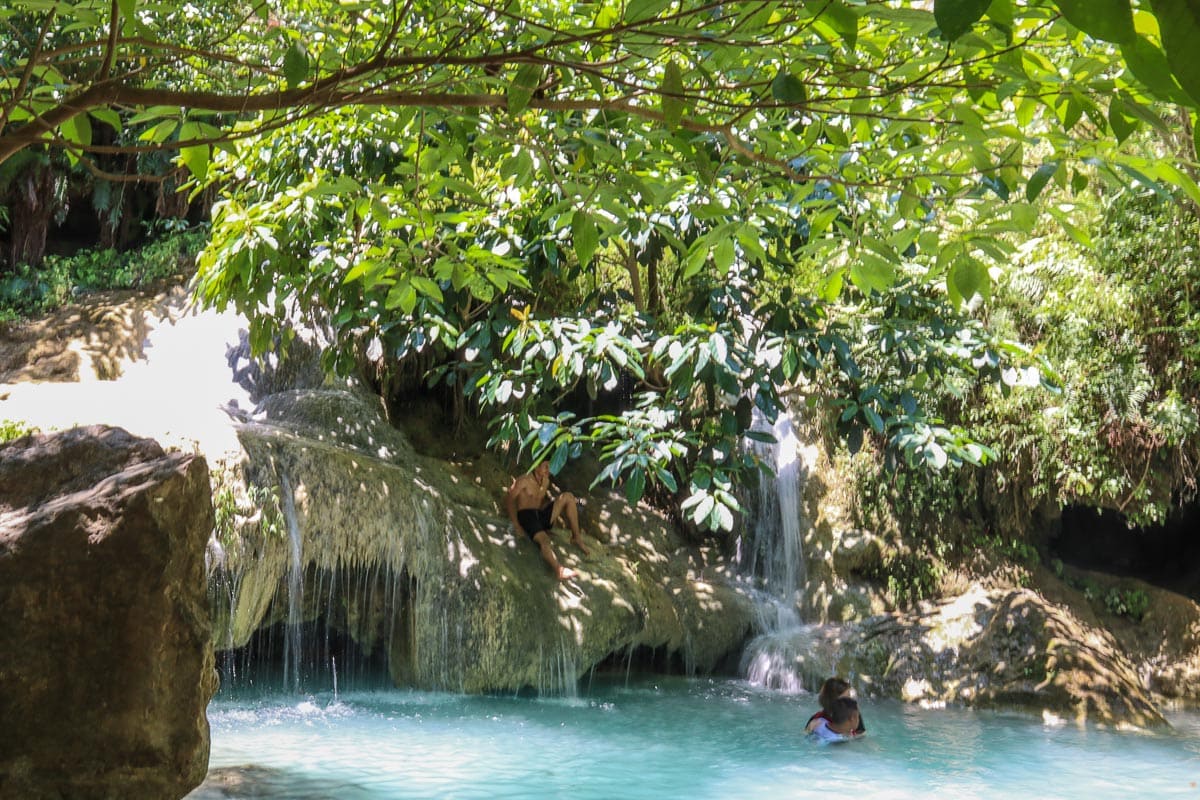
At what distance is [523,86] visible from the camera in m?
2.21

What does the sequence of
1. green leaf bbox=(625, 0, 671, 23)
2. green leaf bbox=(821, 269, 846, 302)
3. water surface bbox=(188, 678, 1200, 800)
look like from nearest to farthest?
green leaf bbox=(625, 0, 671, 23), green leaf bbox=(821, 269, 846, 302), water surface bbox=(188, 678, 1200, 800)

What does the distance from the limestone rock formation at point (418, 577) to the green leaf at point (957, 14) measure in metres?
6.92

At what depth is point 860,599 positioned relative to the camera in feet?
32.7

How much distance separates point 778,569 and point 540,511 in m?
2.76

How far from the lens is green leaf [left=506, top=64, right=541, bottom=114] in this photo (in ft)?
7.20

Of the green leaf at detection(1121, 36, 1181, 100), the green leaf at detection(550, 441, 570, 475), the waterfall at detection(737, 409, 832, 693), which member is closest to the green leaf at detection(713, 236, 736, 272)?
the green leaf at detection(1121, 36, 1181, 100)

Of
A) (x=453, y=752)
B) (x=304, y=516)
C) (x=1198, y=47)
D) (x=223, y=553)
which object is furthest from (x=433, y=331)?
(x=1198, y=47)

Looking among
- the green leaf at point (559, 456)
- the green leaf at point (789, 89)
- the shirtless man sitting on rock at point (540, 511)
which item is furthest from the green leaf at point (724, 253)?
the shirtless man sitting on rock at point (540, 511)

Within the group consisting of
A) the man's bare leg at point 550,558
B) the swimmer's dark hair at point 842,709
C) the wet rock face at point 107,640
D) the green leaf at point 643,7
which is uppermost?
the green leaf at point 643,7

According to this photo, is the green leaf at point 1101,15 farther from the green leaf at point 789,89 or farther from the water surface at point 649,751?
the water surface at point 649,751

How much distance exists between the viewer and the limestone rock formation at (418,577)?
7.46 m

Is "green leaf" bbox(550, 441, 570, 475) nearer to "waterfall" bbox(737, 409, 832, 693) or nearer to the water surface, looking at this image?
the water surface

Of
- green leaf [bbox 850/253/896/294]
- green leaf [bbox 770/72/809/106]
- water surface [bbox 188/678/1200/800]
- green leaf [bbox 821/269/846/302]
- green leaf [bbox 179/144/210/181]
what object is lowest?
water surface [bbox 188/678/1200/800]

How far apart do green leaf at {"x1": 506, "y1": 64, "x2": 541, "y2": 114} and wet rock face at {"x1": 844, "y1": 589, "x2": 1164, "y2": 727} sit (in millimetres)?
7859
